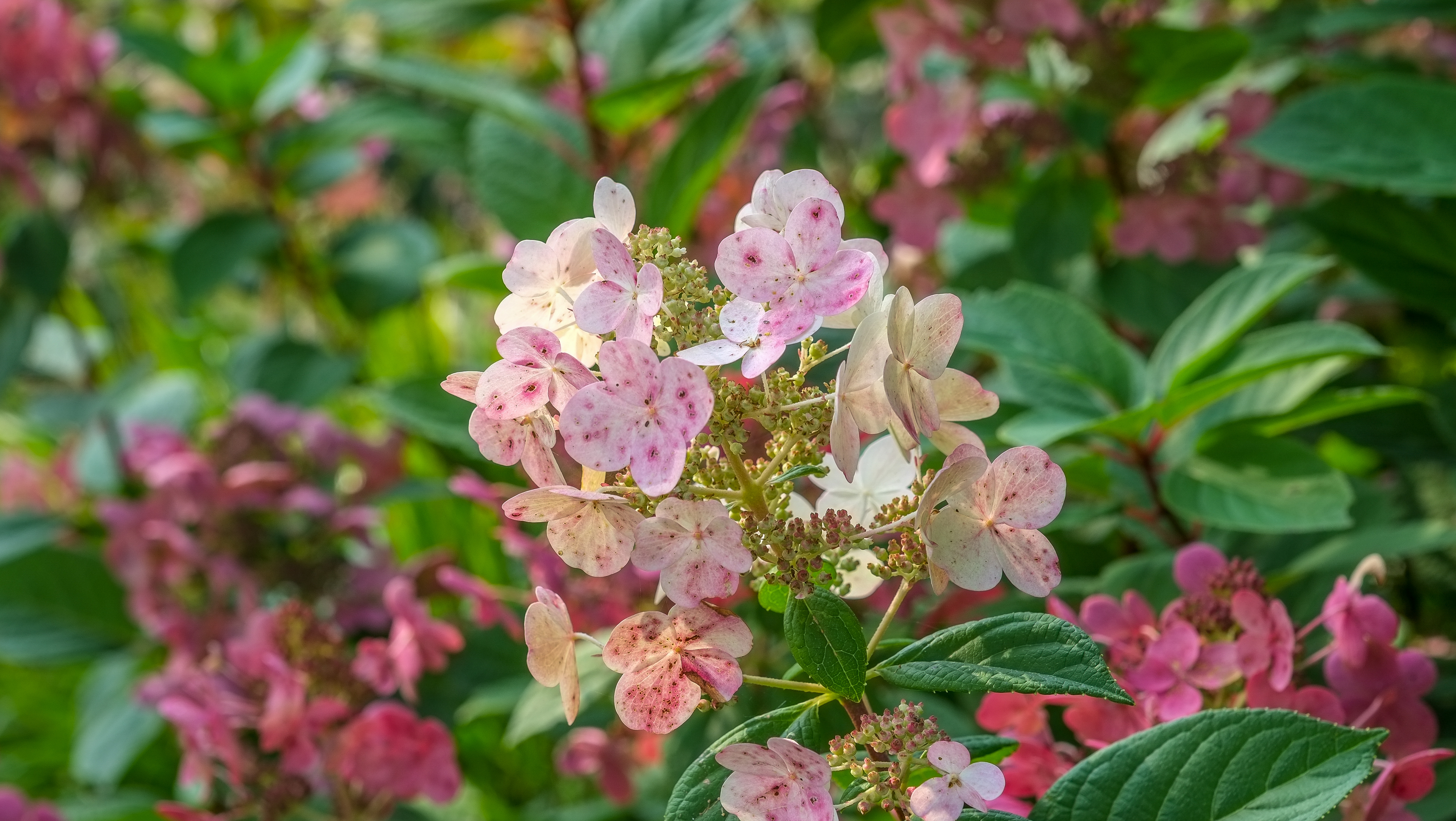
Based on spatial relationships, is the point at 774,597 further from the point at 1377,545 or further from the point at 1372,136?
the point at 1372,136

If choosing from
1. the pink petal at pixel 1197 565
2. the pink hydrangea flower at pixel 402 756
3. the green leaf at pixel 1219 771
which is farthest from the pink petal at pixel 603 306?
the pink hydrangea flower at pixel 402 756

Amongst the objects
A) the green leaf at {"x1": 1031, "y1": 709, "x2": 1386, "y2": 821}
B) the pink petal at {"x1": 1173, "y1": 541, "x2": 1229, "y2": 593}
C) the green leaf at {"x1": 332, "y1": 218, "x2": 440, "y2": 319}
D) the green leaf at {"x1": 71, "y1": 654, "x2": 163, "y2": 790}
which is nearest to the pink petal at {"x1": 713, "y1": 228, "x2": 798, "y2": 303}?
the green leaf at {"x1": 1031, "y1": 709, "x2": 1386, "y2": 821}

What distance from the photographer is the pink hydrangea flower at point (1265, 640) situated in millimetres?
602

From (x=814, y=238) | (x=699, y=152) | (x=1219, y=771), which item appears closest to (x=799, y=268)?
(x=814, y=238)

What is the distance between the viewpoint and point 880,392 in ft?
1.57

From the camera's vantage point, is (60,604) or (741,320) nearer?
(741,320)

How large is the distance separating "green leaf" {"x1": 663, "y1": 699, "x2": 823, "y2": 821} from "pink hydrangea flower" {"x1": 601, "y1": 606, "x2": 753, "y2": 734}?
0.03 m

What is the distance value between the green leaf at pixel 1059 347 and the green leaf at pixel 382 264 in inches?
34.4

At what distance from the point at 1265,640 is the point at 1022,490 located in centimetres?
22

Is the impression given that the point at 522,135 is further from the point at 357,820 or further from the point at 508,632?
the point at 357,820

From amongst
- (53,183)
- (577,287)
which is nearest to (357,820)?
(577,287)

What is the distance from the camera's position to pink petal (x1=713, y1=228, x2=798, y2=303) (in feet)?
1.58

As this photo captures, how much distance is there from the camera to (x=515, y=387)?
1.59 ft

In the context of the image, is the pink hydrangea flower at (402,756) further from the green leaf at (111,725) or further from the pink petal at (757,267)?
the pink petal at (757,267)
